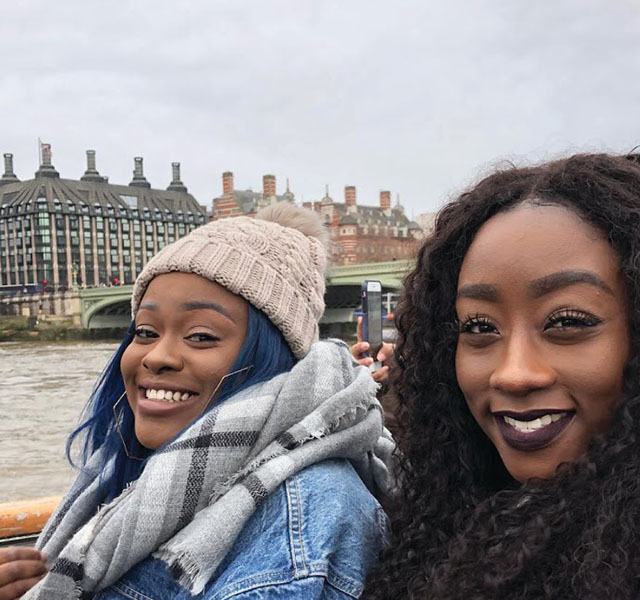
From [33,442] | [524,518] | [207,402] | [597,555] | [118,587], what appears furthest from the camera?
[33,442]

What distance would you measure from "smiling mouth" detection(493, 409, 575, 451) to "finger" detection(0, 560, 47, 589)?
34.2 inches

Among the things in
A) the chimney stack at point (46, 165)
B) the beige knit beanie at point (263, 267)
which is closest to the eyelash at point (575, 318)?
the beige knit beanie at point (263, 267)

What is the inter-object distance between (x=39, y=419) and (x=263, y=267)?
896 cm

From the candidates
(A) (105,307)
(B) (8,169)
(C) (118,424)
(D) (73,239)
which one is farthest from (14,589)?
(B) (8,169)

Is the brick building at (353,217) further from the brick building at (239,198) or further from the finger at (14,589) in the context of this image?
the finger at (14,589)

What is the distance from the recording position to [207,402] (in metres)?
1.27

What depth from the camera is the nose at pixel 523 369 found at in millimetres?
891

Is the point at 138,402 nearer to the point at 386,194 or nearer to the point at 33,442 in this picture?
the point at 33,442

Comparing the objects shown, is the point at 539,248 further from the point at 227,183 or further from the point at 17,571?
the point at 227,183

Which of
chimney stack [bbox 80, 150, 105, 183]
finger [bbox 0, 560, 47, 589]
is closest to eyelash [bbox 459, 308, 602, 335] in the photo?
finger [bbox 0, 560, 47, 589]

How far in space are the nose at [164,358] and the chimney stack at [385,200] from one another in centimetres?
5904

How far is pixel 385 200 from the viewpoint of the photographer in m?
60.2

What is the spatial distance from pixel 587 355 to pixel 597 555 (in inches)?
8.5

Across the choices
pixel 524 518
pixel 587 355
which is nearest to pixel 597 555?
pixel 524 518
